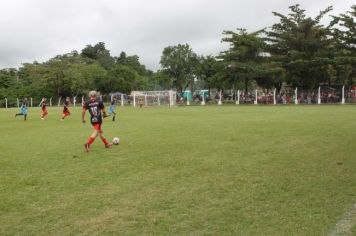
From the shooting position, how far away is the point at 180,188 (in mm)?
7027

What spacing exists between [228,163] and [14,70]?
286 ft

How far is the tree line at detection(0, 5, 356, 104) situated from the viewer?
4544cm

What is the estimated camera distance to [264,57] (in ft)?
168

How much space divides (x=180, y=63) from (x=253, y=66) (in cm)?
2058

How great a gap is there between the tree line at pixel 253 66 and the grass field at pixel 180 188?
3524cm

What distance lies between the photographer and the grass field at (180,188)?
5238mm

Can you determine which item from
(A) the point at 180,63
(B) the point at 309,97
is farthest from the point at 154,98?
(B) the point at 309,97

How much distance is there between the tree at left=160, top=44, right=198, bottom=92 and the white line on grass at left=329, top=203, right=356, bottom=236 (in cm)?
6247

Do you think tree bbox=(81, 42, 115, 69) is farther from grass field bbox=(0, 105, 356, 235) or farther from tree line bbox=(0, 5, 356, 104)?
grass field bbox=(0, 105, 356, 235)

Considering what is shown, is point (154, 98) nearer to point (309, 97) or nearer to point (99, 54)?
point (309, 97)

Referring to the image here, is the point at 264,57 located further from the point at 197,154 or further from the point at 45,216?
the point at 45,216

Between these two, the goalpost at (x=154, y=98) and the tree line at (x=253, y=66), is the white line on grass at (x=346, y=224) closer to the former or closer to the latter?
the tree line at (x=253, y=66)

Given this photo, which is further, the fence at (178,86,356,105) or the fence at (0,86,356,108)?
the fence at (0,86,356,108)

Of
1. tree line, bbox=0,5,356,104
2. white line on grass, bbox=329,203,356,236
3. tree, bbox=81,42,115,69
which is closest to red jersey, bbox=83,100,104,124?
white line on grass, bbox=329,203,356,236
